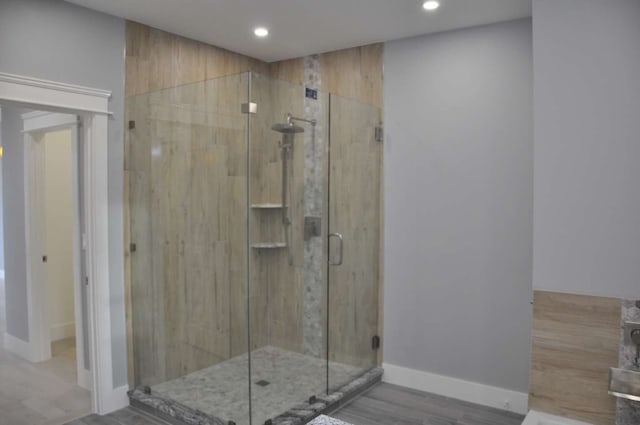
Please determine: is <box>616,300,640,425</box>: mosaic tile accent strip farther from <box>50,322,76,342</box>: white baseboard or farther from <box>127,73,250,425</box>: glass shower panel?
<box>50,322,76,342</box>: white baseboard

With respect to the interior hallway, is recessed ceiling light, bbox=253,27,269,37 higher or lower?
higher

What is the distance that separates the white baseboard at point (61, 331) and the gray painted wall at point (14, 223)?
0.43m

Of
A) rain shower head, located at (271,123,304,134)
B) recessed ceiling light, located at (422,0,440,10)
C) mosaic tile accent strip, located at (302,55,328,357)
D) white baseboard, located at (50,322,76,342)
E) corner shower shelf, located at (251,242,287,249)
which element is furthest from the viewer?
white baseboard, located at (50,322,76,342)

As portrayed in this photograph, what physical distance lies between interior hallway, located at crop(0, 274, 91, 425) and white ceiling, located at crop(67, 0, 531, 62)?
2758mm

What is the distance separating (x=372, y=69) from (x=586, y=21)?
1.88m

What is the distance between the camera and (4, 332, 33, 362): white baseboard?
428 cm

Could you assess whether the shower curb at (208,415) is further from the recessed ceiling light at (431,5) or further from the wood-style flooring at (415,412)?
the recessed ceiling light at (431,5)

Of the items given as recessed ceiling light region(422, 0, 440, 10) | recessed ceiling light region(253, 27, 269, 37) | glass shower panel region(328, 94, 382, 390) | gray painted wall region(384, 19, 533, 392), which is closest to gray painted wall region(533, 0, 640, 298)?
recessed ceiling light region(422, 0, 440, 10)

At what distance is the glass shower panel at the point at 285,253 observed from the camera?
2.96m

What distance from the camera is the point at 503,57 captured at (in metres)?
3.29

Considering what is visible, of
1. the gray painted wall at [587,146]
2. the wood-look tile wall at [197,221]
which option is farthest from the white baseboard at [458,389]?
the gray painted wall at [587,146]

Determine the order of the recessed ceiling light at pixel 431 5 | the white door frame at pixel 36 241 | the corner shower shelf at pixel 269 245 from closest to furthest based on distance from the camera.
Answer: the recessed ceiling light at pixel 431 5 < the corner shower shelf at pixel 269 245 < the white door frame at pixel 36 241

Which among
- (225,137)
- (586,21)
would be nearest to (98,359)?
(225,137)

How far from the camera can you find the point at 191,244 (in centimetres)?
324
